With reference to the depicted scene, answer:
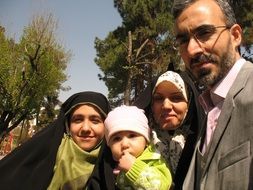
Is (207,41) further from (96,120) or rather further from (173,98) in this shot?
(96,120)

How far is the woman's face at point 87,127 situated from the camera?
2727mm

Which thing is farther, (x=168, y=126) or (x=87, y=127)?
(x=87, y=127)

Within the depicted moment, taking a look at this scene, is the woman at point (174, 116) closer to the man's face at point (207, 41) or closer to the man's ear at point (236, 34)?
the man's face at point (207, 41)

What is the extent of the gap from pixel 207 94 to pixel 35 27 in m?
20.4

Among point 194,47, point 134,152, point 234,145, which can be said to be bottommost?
point 234,145

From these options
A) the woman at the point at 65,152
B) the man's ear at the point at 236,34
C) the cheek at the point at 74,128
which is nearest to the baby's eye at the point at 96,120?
the woman at the point at 65,152

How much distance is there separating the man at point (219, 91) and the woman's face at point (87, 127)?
3.11 ft

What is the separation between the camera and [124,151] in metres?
2.26

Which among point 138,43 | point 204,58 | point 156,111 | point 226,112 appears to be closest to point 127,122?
point 156,111

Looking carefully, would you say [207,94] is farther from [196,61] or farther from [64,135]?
[64,135]

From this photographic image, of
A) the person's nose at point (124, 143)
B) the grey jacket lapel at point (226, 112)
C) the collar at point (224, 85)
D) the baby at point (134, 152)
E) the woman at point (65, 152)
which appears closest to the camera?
the grey jacket lapel at point (226, 112)

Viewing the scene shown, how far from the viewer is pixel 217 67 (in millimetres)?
1914

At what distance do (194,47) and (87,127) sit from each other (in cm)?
107

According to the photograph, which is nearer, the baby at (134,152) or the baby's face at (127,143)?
the baby at (134,152)
